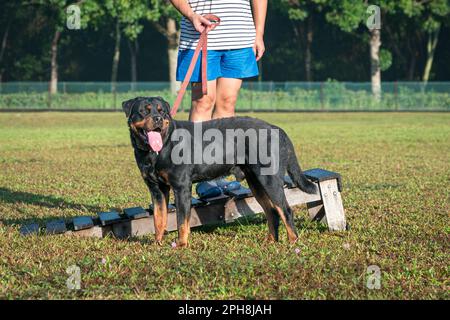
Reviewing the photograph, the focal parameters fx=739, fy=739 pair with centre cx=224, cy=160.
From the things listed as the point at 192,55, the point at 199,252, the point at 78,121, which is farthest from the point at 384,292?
the point at 78,121

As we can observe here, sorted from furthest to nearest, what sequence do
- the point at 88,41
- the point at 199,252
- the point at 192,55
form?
the point at 88,41 < the point at 192,55 < the point at 199,252

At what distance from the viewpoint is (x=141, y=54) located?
59844 mm

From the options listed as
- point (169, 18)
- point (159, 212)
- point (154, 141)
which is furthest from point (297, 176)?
point (169, 18)

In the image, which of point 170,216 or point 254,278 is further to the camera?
point 170,216

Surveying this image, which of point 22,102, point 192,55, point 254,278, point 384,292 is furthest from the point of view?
point 22,102

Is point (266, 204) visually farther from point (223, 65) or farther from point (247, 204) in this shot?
point (223, 65)

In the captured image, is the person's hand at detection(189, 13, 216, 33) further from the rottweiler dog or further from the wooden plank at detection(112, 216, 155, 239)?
the wooden plank at detection(112, 216, 155, 239)

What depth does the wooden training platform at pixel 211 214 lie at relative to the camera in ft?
20.1

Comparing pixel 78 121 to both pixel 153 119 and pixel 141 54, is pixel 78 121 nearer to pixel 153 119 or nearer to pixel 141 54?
pixel 153 119

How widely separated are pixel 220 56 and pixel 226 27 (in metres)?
0.27

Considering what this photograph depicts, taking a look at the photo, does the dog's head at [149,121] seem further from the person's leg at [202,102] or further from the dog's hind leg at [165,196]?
the person's leg at [202,102]

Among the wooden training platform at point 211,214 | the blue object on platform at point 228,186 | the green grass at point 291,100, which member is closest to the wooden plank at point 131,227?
the wooden training platform at point 211,214

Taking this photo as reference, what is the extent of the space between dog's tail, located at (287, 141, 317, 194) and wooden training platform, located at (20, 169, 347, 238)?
5.3 inches

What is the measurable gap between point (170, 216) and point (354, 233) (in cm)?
157
